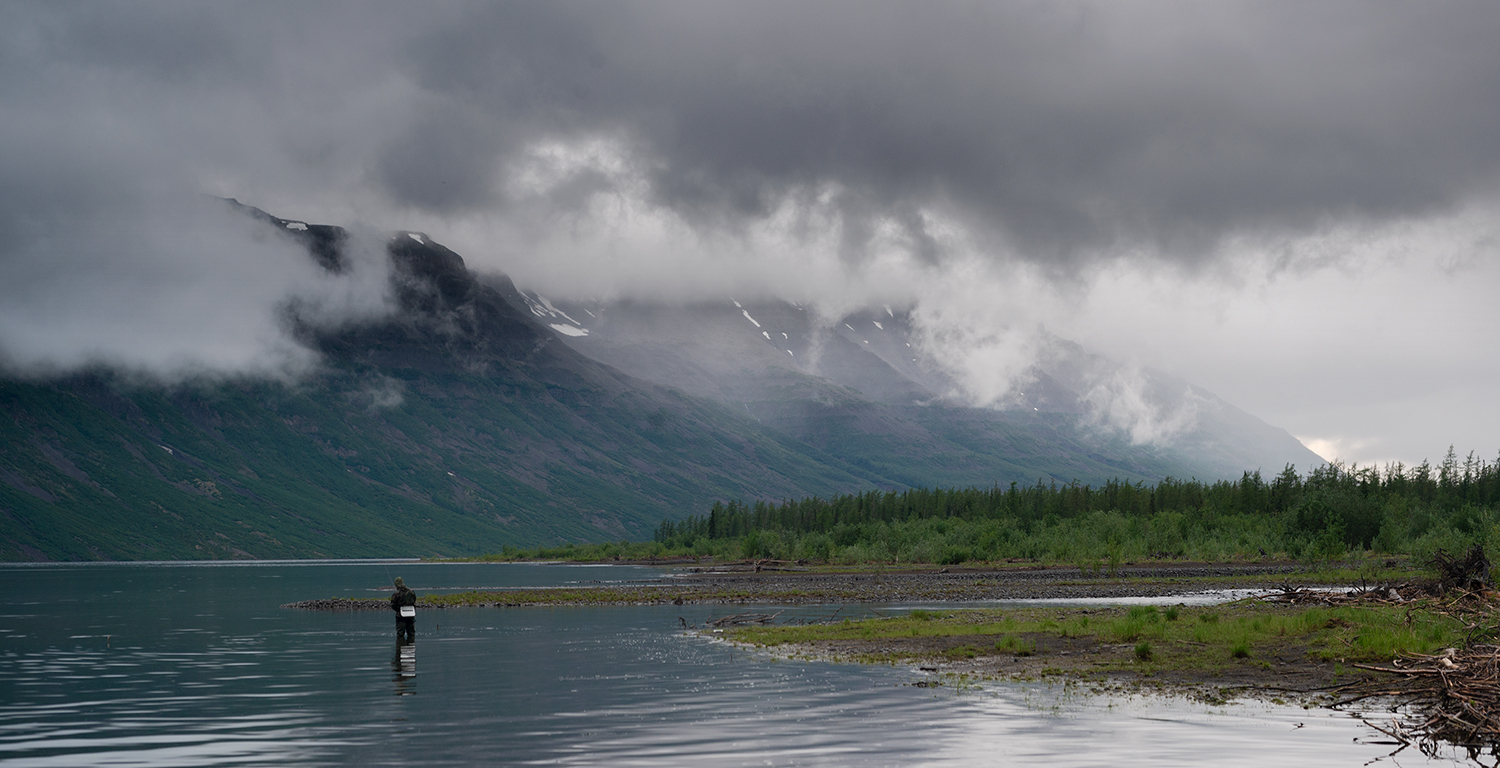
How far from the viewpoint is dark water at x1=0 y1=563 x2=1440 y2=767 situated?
24.9 meters

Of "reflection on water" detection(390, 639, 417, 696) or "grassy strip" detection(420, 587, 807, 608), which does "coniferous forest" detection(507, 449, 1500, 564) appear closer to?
"grassy strip" detection(420, 587, 807, 608)

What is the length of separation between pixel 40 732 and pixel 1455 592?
44543 millimetres

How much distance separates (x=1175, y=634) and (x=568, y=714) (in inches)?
1014

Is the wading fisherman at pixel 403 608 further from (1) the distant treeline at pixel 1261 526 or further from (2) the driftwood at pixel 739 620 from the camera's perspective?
(1) the distant treeline at pixel 1261 526

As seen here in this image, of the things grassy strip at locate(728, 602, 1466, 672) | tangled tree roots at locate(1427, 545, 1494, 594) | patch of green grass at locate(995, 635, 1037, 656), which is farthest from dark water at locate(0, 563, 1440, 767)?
tangled tree roots at locate(1427, 545, 1494, 594)

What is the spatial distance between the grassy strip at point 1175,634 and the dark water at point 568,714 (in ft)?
18.6

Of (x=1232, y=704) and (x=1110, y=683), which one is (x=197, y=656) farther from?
(x=1232, y=704)

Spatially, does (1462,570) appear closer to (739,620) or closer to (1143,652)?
(1143,652)

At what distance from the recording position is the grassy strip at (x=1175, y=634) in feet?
120

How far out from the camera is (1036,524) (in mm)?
193625

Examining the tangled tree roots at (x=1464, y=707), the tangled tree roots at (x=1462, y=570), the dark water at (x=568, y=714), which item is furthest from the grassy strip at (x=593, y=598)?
the tangled tree roots at (x=1464, y=707)

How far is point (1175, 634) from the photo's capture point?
1790 inches

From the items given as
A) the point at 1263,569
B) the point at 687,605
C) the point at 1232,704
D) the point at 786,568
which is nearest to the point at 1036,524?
→ the point at 786,568

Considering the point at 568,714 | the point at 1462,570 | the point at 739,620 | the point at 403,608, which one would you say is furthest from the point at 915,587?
the point at 568,714
